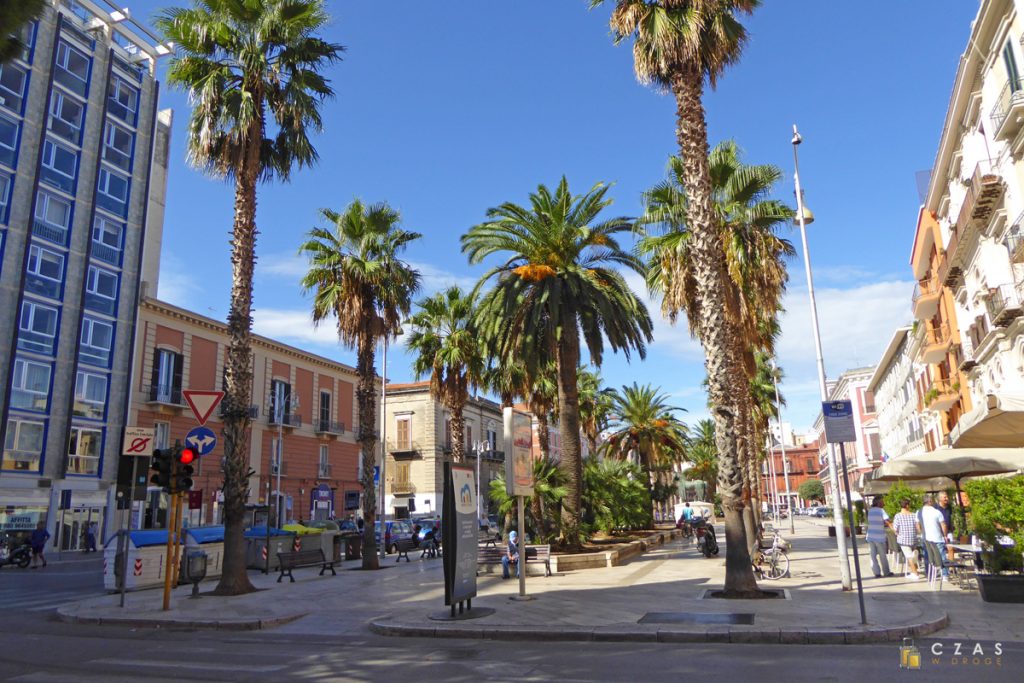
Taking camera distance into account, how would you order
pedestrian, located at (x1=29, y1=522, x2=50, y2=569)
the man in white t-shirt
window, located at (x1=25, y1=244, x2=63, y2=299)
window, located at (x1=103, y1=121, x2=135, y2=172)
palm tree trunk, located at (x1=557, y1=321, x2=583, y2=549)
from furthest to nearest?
window, located at (x1=103, y1=121, x2=135, y2=172)
window, located at (x1=25, y1=244, x2=63, y2=299)
pedestrian, located at (x1=29, y1=522, x2=50, y2=569)
palm tree trunk, located at (x1=557, y1=321, x2=583, y2=549)
the man in white t-shirt

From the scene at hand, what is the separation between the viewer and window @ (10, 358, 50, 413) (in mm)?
33531

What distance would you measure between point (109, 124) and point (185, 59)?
27639mm

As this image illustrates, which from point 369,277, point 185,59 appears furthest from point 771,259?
point 185,59

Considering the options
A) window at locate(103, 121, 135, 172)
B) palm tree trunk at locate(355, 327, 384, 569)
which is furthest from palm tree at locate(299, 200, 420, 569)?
window at locate(103, 121, 135, 172)

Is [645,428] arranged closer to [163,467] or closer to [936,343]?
[936,343]

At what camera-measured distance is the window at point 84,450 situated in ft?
116

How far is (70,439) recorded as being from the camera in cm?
3528

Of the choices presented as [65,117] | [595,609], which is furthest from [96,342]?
[595,609]

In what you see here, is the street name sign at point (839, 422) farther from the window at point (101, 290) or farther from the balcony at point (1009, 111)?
the window at point (101, 290)

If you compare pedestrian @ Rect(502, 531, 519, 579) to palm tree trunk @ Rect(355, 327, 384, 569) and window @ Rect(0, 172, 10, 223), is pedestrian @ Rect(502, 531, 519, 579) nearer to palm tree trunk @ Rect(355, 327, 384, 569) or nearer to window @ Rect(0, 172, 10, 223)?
palm tree trunk @ Rect(355, 327, 384, 569)

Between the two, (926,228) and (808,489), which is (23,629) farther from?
(808,489)

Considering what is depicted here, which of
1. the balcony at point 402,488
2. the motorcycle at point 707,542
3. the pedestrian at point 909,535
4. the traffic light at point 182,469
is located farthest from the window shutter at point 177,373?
the pedestrian at point 909,535

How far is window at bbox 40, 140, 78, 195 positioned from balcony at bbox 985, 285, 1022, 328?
138 feet

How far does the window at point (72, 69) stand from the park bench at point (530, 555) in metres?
35.2
